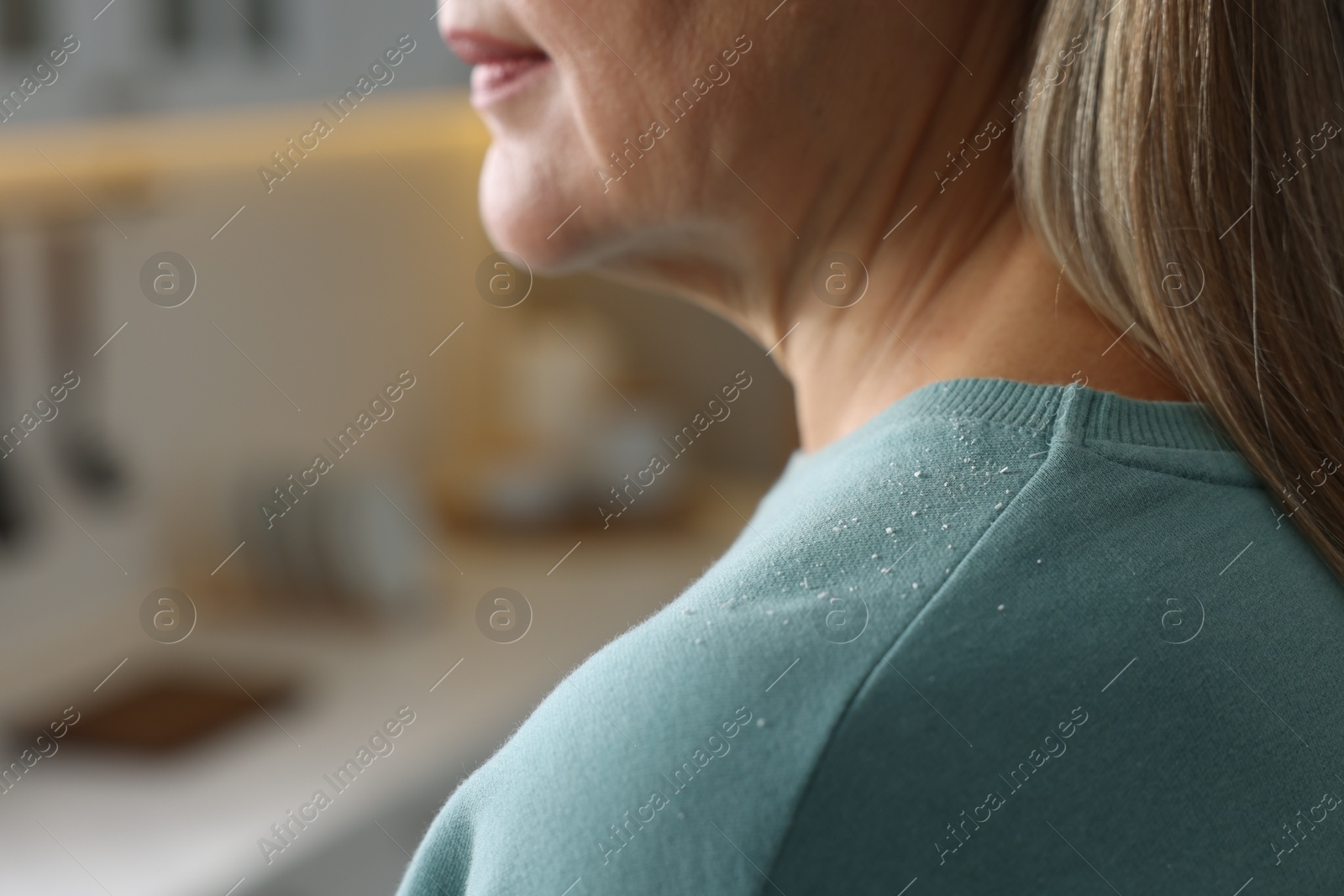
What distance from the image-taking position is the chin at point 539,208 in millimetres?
556

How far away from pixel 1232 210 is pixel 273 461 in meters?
1.75

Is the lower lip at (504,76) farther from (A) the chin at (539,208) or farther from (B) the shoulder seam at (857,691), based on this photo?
(B) the shoulder seam at (857,691)

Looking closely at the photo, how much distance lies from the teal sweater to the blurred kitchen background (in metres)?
1.05

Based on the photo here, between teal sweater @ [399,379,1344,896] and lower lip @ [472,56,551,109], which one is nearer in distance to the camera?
teal sweater @ [399,379,1344,896]

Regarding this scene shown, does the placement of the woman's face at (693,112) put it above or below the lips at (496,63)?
below

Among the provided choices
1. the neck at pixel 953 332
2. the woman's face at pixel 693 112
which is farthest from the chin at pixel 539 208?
the neck at pixel 953 332

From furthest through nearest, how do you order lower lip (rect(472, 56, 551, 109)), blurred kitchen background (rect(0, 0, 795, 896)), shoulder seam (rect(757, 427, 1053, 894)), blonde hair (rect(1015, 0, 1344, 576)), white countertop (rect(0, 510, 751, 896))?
blurred kitchen background (rect(0, 0, 795, 896))
white countertop (rect(0, 510, 751, 896))
lower lip (rect(472, 56, 551, 109))
blonde hair (rect(1015, 0, 1344, 576))
shoulder seam (rect(757, 427, 1053, 894))

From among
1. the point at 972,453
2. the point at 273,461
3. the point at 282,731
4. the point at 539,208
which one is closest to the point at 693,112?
the point at 539,208

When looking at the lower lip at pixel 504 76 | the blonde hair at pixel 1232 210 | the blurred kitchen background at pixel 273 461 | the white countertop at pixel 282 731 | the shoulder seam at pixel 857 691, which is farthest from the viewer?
the blurred kitchen background at pixel 273 461

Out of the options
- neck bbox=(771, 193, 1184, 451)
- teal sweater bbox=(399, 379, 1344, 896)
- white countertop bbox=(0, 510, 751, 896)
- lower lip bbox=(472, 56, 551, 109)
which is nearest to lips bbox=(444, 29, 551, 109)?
lower lip bbox=(472, 56, 551, 109)

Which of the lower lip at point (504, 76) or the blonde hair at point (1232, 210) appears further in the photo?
the lower lip at point (504, 76)

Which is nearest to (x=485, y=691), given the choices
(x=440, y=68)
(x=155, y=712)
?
(x=155, y=712)

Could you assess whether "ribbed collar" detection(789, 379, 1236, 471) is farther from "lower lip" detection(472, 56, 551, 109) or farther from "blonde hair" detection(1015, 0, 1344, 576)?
"lower lip" detection(472, 56, 551, 109)

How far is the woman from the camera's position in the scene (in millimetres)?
324
